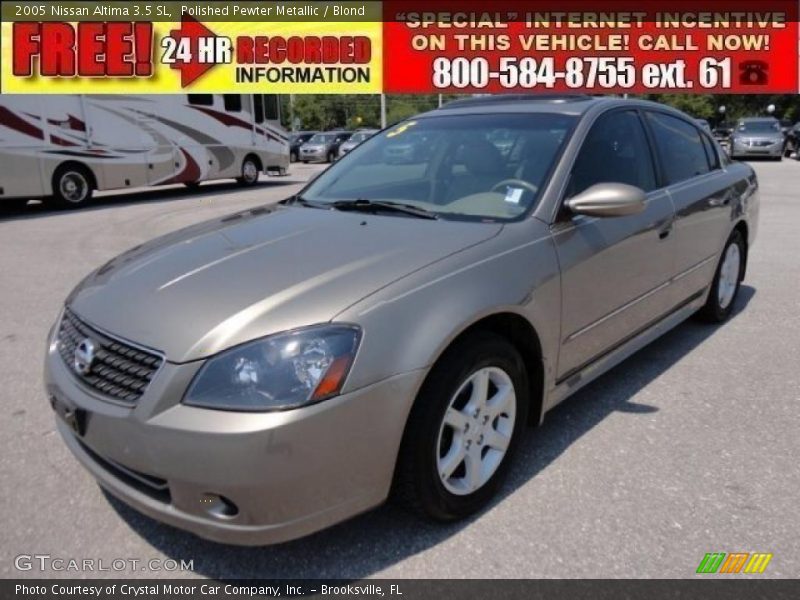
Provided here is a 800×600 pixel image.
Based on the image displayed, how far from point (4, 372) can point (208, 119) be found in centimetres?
1338

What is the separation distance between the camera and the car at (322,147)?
100 feet

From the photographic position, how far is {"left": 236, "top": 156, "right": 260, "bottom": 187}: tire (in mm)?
18062

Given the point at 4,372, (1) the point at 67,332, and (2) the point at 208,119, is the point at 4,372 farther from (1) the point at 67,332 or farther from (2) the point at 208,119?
(2) the point at 208,119

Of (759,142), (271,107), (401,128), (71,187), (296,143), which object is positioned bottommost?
(71,187)

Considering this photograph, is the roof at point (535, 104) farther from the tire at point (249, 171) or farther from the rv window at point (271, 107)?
the rv window at point (271, 107)

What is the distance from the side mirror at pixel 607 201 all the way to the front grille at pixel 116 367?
1873 mm

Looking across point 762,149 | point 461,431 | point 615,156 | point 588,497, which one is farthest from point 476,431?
point 762,149

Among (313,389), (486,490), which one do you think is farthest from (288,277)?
(486,490)

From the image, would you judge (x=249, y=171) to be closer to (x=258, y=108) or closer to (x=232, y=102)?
(x=258, y=108)

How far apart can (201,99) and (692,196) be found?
564 inches

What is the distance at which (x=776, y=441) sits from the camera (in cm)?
319

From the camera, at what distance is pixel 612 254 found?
3.26 metres

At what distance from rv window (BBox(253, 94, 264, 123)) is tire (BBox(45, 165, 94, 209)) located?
17.8ft

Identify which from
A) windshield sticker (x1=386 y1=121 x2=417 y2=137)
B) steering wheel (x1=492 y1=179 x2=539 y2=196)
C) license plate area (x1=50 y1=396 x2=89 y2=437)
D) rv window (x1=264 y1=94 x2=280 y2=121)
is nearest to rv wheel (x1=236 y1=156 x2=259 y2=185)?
rv window (x1=264 y1=94 x2=280 y2=121)
